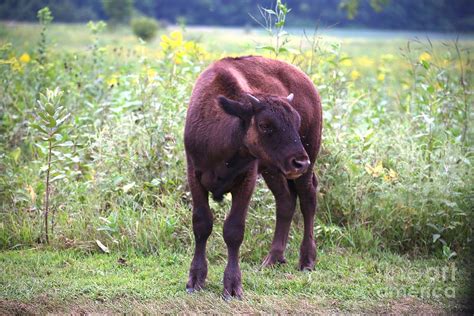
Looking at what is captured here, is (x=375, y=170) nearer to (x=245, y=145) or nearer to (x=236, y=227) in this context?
(x=236, y=227)

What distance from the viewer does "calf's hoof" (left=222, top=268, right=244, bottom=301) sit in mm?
5886

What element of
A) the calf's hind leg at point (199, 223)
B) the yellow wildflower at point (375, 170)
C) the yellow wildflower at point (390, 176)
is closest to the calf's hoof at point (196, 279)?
the calf's hind leg at point (199, 223)

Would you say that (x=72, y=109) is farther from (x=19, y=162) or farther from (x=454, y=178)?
(x=454, y=178)

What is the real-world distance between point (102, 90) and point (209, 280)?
16.2ft

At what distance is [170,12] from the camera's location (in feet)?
126

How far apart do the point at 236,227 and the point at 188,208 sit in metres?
1.79

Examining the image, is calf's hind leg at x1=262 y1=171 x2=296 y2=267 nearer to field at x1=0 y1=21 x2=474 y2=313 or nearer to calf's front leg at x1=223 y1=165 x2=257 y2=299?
field at x1=0 y1=21 x2=474 y2=313

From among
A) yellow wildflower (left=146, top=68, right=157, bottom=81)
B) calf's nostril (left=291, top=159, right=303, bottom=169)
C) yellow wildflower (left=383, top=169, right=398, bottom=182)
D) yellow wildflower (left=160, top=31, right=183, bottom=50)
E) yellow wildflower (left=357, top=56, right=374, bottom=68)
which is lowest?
yellow wildflower (left=383, top=169, right=398, bottom=182)

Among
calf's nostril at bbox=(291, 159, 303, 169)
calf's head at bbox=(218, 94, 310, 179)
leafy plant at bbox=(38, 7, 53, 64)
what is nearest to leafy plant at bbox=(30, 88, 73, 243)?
calf's head at bbox=(218, 94, 310, 179)

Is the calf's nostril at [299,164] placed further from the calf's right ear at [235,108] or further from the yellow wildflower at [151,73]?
the yellow wildflower at [151,73]

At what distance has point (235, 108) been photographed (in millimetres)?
5633

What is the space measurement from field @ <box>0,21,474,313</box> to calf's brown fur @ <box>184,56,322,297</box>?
1.21 ft

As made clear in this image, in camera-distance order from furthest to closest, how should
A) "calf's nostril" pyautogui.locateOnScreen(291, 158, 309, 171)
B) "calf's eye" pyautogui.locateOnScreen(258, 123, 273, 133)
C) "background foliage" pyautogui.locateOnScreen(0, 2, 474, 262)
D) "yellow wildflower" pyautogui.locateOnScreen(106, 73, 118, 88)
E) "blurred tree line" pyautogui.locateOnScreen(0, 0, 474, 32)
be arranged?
"blurred tree line" pyautogui.locateOnScreen(0, 0, 474, 32) → "yellow wildflower" pyautogui.locateOnScreen(106, 73, 118, 88) → "background foliage" pyautogui.locateOnScreen(0, 2, 474, 262) → "calf's eye" pyautogui.locateOnScreen(258, 123, 273, 133) → "calf's nostril" pyautogui.locateOnScreen(291, 158, 309, 171)

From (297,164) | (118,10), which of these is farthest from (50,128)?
(118,10)
